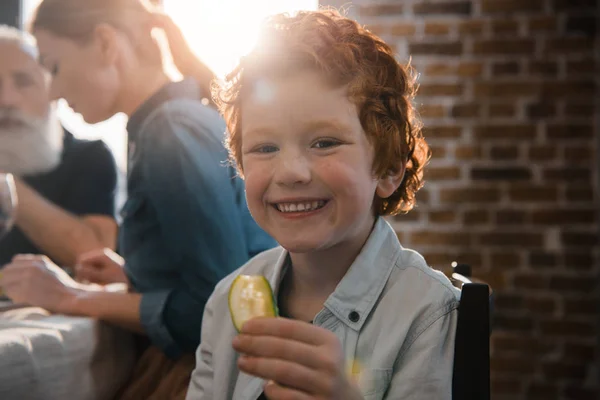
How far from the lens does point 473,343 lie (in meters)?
0.90

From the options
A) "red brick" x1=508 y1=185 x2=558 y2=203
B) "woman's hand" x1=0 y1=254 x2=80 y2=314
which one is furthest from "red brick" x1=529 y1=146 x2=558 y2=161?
"woman's hand" x1=0 y1=254 x2=80 y2=314

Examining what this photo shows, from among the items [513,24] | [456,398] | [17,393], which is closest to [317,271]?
[456,398]

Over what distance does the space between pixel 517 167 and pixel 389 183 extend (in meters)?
1.51

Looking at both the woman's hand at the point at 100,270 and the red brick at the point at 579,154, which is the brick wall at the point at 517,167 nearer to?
the red brick at the point at 579,154

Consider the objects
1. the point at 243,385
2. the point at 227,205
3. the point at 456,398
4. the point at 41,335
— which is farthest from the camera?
the point at 227,205

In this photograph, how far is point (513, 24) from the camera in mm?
2420

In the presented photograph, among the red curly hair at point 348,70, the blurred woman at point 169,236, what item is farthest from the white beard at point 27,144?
the red curly hair at point 348,70

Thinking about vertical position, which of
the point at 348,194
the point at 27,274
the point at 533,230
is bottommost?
the point at 533,230

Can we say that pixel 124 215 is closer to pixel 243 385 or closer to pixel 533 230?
pixel 243 385

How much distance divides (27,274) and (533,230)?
65.5 inches

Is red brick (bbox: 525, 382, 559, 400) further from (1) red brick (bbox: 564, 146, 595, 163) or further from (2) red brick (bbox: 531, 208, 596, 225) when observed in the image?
(1) red brick (bbox: 564, 146, 595, 163)

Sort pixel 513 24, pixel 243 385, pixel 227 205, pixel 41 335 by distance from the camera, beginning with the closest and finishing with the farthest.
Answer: pixel 243 385, pixel 41 335, pixel 227 205, pixel 513 24

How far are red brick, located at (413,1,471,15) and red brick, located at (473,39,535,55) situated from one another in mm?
115

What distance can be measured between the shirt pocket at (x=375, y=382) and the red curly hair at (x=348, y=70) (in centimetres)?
26
